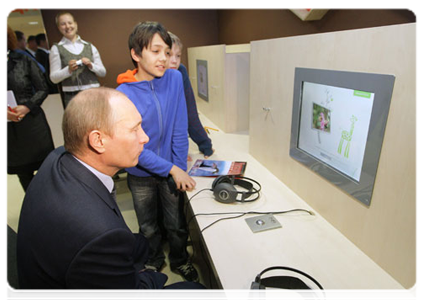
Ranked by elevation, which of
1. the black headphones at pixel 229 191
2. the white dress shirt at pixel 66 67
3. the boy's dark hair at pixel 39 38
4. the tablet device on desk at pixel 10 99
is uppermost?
the boy's dark hair at pixel 39 38

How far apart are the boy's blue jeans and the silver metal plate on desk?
474 millimetres

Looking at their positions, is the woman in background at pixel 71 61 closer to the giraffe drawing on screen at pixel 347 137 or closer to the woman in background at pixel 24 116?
the woman in background at pixel 24 116

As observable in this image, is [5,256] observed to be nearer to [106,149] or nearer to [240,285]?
[106,149]

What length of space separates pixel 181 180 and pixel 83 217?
2.18 feet

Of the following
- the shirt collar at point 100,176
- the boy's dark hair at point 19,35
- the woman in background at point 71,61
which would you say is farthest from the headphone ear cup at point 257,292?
the boy's dark hair at point 19,35

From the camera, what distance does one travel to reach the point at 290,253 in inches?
34.5

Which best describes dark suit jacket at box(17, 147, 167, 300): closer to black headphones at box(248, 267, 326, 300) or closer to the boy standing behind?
black headphones at box(248, 267, 326, 300)

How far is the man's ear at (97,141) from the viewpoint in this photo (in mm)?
704

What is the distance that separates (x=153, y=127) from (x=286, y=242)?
0.74 meters

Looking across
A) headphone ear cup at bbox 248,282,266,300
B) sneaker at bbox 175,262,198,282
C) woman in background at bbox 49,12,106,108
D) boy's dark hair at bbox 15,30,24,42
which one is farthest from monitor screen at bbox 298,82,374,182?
boy's dark hair at bbox 15,30,24,42

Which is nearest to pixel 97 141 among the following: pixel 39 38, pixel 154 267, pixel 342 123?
pixel 342 123

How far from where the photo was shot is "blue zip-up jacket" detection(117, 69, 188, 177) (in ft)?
3.82

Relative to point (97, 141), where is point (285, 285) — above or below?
below

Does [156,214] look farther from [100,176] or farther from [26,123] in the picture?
[26,123]
